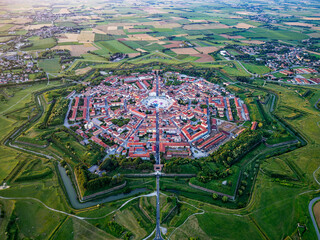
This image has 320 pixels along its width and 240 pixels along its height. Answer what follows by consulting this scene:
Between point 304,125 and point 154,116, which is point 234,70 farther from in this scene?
point 154,116

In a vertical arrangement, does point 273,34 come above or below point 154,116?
above

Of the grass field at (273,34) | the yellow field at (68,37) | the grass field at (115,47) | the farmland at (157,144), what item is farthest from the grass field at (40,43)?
the grass field at (273,34)

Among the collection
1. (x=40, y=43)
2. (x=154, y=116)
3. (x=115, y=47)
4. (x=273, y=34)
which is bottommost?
(x=154, y=116)

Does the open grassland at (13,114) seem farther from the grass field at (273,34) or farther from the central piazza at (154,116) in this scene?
the grass field at (273,34)

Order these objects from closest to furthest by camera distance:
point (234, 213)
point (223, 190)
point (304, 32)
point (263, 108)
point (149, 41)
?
point (234, 213) < point (223, 190) < point (263, 108) < point (149, 41) < point (304, 32)

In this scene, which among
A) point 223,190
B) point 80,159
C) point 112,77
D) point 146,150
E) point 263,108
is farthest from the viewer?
point 112,77

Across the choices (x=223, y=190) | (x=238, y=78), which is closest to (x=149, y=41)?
(x=238, y=78)

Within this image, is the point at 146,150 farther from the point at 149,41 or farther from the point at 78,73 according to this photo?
the point at 149,41

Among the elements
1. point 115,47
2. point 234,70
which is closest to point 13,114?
point 115,47
